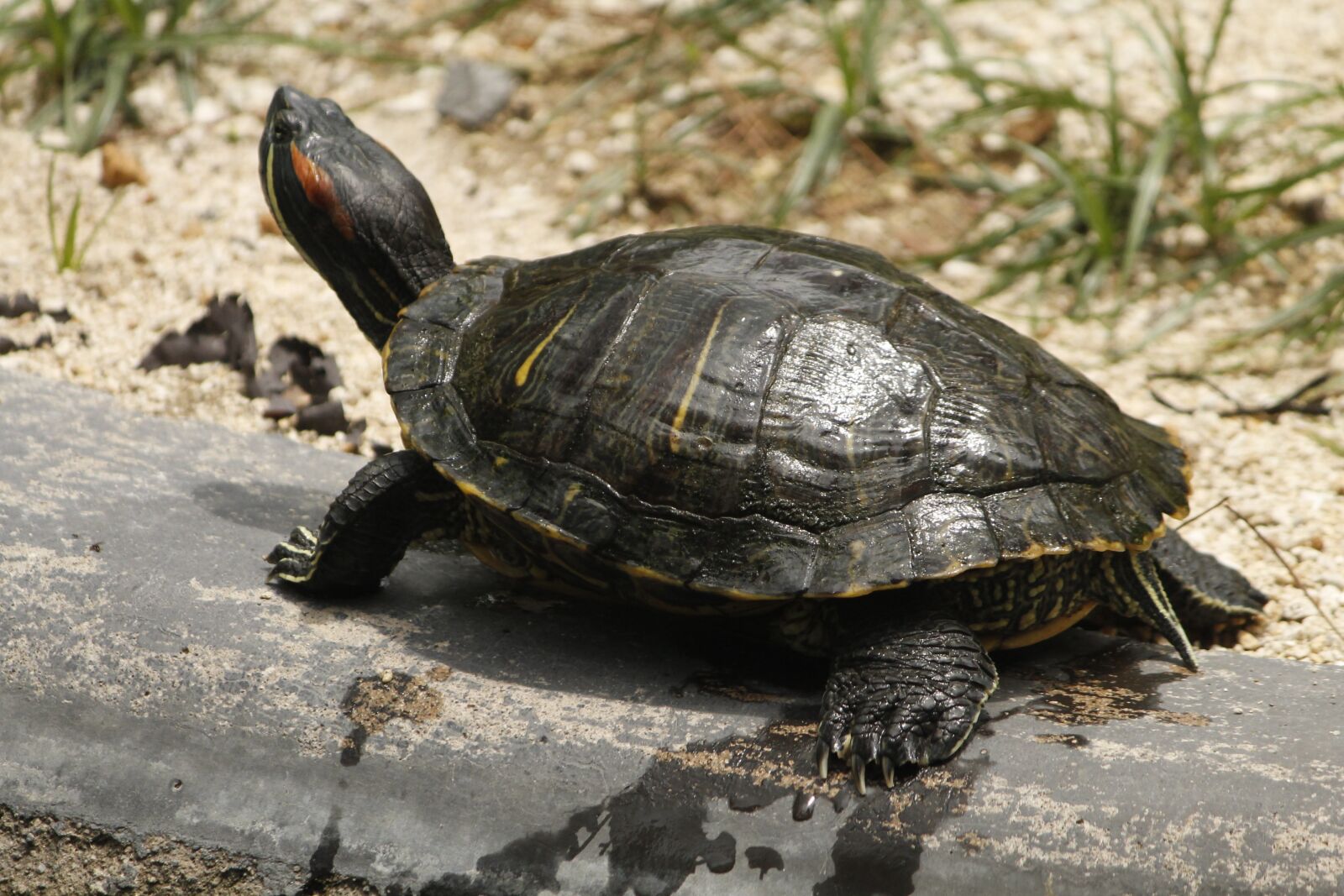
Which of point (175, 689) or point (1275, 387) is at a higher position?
point (1275, 387)

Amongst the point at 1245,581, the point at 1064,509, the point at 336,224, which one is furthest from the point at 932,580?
the point at 336,224

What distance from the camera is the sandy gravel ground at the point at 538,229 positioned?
4820mm

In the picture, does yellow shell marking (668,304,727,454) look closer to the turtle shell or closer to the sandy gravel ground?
the turtle shell

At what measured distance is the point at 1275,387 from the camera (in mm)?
5473

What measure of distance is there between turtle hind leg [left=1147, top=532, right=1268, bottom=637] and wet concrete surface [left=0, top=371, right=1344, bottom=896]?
26cm

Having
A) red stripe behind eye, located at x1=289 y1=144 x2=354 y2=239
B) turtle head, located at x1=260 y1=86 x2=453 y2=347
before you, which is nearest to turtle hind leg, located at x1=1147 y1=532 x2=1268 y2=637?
turtle head, located at x1=260 y1=86 x2=453 y2=347

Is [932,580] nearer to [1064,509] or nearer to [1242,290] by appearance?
[1064,509]

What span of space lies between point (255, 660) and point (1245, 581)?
9.72ft

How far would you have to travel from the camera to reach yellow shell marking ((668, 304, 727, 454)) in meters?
3.19

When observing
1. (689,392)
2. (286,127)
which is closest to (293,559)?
(689,392)

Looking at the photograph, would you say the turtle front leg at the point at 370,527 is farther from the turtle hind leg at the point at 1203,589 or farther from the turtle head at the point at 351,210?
the turtle hind leg at the point at 1203,589

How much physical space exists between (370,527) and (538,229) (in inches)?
141

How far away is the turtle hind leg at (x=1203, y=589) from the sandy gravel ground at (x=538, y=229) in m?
0.16

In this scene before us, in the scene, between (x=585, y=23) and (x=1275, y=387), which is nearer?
(x=1275, y=387)
